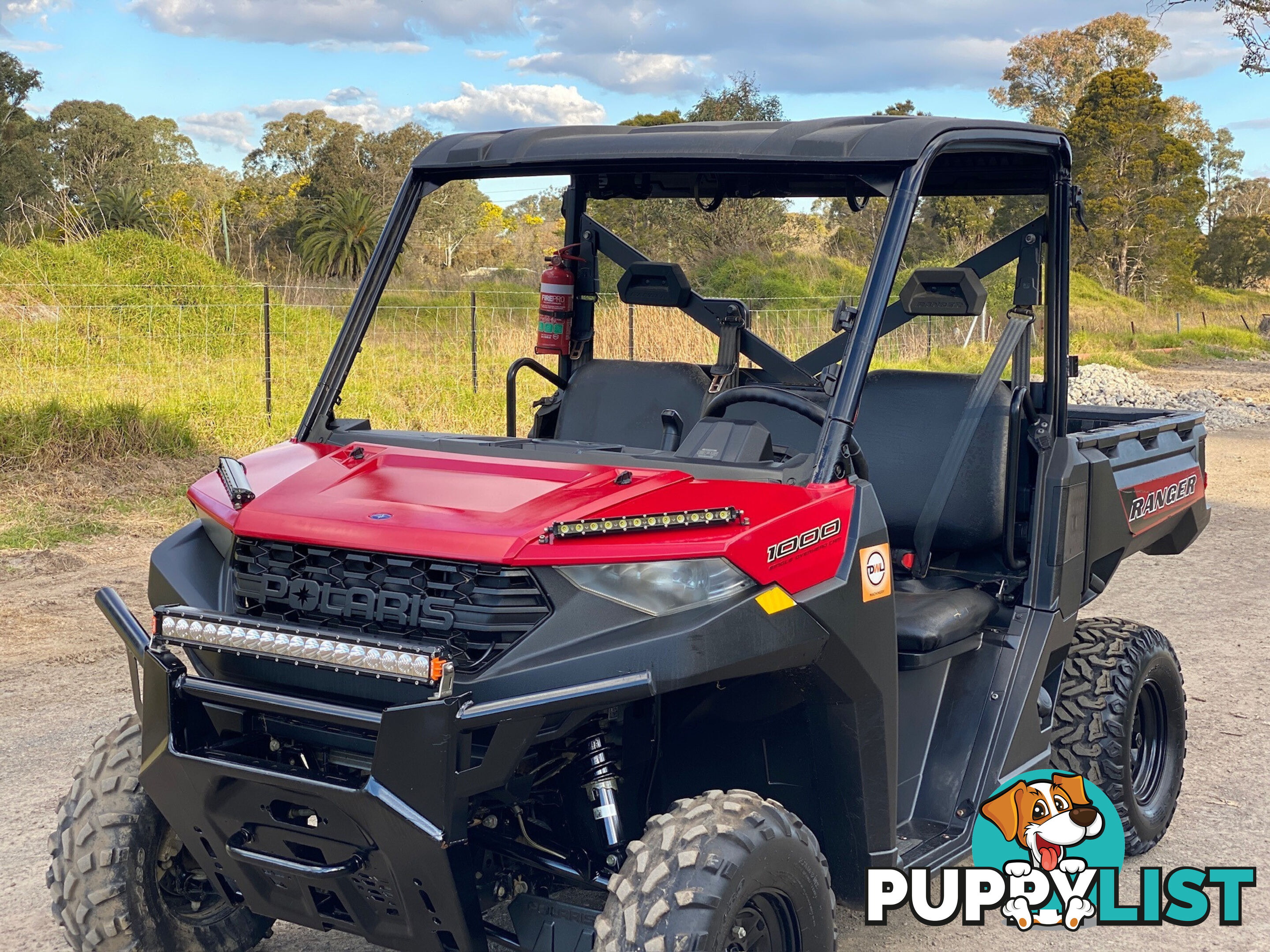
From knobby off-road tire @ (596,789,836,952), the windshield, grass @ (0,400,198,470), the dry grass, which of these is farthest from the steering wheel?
grass @ (0,400,198,470)


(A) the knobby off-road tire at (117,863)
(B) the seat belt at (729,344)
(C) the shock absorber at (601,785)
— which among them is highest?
(B) the seat belt at (729,344)

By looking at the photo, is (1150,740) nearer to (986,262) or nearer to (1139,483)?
(1139,483)

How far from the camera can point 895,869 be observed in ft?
10.3

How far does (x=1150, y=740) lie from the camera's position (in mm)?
4566

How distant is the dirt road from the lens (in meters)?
3.76

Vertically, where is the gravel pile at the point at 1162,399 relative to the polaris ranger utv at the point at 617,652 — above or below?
below

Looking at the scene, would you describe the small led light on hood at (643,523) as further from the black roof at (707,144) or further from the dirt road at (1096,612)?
the dirt road at (1096,612)

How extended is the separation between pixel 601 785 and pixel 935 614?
1.26 metres

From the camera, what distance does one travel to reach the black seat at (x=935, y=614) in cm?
346

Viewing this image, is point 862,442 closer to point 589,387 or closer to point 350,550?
point 589,387

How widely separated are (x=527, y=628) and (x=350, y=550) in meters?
0.41

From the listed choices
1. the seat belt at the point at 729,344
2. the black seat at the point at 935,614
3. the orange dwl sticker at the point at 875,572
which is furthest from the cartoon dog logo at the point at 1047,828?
the seat belt at the point at 729,344

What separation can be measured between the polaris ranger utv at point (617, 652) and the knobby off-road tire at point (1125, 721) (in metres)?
0.02

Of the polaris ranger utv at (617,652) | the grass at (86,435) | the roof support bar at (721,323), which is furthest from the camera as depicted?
the grass at (86,435)
